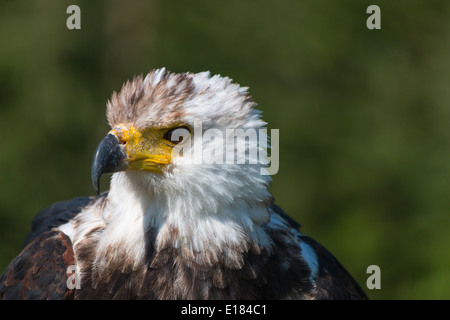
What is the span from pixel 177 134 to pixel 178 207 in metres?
0.40

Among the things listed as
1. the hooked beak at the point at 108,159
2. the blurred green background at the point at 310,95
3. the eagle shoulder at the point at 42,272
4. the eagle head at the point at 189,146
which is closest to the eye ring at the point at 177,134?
the eagle head at the point at 189,146

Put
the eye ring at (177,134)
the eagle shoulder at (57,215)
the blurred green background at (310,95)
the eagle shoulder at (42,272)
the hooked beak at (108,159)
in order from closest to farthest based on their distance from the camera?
1. the hooked beak at (108,159)
2. the eye ring at (177,134)
3. the eagle shoulder at (42,272)
4. the eagle shoulder at (57,215)
5. the blurred green background at (310,95)

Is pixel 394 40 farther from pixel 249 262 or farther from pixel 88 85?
pixel 249 262

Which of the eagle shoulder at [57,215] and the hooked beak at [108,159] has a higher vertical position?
the hooked beak at [108,159]

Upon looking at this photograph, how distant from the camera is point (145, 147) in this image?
336cm

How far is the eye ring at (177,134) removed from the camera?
3.35 metres

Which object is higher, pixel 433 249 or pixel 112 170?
pixel 112 170

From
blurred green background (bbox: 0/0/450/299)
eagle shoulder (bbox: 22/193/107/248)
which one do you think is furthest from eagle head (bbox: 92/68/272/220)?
blurred green background (bbox: 0/0/450/299)

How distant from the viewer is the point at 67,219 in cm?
413

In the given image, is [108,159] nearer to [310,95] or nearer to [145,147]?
[145,147]

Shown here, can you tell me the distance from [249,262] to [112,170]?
914 mm

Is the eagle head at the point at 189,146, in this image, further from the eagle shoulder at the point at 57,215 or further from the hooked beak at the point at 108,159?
the eagle shoulder at the point at 57,215
